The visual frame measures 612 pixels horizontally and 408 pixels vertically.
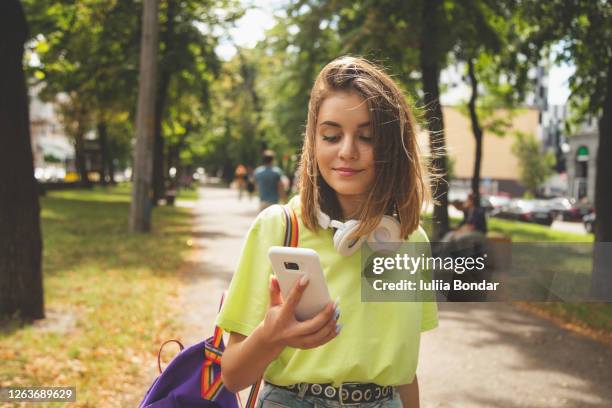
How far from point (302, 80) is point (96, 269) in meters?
9.01

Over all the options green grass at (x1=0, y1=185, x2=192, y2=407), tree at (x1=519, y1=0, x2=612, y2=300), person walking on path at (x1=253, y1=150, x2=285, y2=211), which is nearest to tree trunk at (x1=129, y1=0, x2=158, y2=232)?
green grass at (x1=0, y1=185, x2=192, y2=407)

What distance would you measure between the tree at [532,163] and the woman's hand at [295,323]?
71241 mm

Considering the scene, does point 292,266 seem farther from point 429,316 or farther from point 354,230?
point 429,316

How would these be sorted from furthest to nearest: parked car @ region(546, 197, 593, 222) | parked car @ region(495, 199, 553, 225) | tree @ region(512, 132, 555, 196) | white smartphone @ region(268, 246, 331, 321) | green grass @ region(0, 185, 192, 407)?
tree @ region(512, 132, 555, 196) < parked car @ region(546, 197, 593, 222) < parked car @ region(495, 199, 553, 225) < green grass @ region(0, 185, 192, 407) < white smartphone @ region(268, 246, 331, 321)

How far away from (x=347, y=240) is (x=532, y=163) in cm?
7216

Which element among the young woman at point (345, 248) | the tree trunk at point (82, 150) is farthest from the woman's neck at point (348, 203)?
the tree trunk at point (82, 150)

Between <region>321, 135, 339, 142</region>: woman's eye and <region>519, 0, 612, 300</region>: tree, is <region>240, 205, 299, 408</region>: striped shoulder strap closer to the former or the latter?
<region>321, 135, 339, 142</region>: woman's eye

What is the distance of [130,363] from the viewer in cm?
598

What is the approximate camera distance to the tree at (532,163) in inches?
2749

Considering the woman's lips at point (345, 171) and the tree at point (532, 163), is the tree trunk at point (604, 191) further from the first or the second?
the tree at point (532, 163)

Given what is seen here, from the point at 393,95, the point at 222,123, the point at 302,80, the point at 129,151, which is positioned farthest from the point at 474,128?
the point at 129,151

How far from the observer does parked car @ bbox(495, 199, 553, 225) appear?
126 feet

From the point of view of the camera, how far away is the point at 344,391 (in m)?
1.88

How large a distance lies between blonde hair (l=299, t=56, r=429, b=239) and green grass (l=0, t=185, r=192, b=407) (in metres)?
3.53
